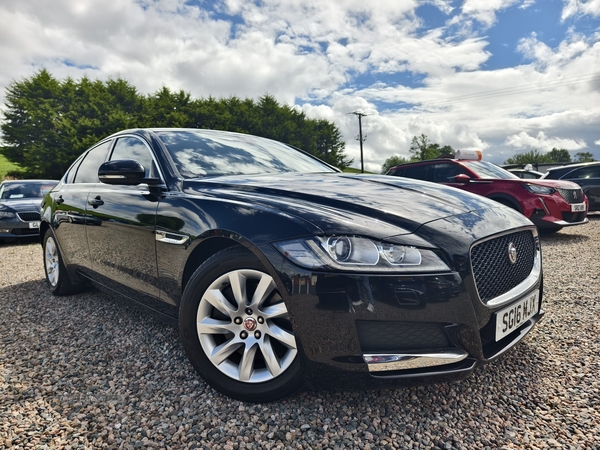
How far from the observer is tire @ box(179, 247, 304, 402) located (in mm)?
1912

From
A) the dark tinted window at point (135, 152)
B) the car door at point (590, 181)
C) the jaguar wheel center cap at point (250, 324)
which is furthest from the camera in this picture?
the car door at point (590, 181)

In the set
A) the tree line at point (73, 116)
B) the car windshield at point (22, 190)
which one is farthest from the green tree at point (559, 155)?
the car windshield at point (22, 190)

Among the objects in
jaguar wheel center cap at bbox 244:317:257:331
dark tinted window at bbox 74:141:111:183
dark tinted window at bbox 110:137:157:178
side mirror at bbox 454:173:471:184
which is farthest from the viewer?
side mirror at bbox 454:173:471:184

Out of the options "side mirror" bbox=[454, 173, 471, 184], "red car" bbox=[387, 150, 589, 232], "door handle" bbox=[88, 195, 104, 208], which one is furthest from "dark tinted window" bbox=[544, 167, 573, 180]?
"door handle" bbox=[88, 195, 104, 208]

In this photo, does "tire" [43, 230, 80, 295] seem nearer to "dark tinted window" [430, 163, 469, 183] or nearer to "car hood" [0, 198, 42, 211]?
"car hood" [0, 198, 42, 211]

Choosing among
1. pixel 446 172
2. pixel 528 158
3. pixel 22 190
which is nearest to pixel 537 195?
pixel 446 172

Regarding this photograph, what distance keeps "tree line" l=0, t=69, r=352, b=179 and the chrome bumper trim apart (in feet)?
117

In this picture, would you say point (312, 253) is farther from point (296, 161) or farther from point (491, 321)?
point (296, 161)

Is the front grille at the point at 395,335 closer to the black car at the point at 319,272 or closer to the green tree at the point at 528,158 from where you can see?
the black car at the point at 319,272

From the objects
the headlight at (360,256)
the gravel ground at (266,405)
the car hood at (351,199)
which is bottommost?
the gravel ground at (266,405)

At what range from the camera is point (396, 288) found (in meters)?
1.68

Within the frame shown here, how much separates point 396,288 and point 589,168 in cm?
1088

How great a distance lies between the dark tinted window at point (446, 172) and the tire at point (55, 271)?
20.7ft

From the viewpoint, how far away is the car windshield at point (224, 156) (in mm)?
2745
